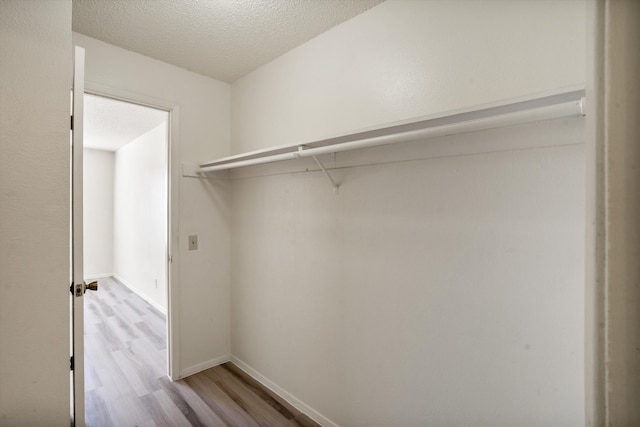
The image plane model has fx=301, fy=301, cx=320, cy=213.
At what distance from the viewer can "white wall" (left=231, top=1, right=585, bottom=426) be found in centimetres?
110

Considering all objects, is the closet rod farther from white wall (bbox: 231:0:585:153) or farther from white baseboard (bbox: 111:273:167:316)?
white baseboard (bbox: 111:273:167:316)

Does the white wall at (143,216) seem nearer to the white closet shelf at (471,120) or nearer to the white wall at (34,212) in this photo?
the white wall at (34,212)

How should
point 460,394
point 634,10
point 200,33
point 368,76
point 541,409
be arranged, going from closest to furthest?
point 634,10 < point 541,409 < point 460,394 < point 368,76 < point 200,33

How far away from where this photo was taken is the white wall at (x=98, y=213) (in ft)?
17.6

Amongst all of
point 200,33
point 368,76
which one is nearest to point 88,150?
point 200,33

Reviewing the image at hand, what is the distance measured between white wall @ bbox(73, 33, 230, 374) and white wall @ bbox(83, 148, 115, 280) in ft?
13.8

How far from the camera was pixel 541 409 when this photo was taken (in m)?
1.13

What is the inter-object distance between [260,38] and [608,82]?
198 centimetres

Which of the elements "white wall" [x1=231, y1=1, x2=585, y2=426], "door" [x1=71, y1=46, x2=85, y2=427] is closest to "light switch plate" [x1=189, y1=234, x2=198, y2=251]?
"white wall" [x1=231, y1=1, x2=585, y2=426]

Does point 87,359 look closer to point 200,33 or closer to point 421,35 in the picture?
point 200,33

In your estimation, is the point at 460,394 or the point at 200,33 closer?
the point at 460,394

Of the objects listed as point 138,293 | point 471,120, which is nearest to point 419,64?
point 471,120

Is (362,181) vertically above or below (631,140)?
above

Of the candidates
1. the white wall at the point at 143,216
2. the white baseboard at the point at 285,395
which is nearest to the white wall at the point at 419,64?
the white baseboard at the point at 285,395
